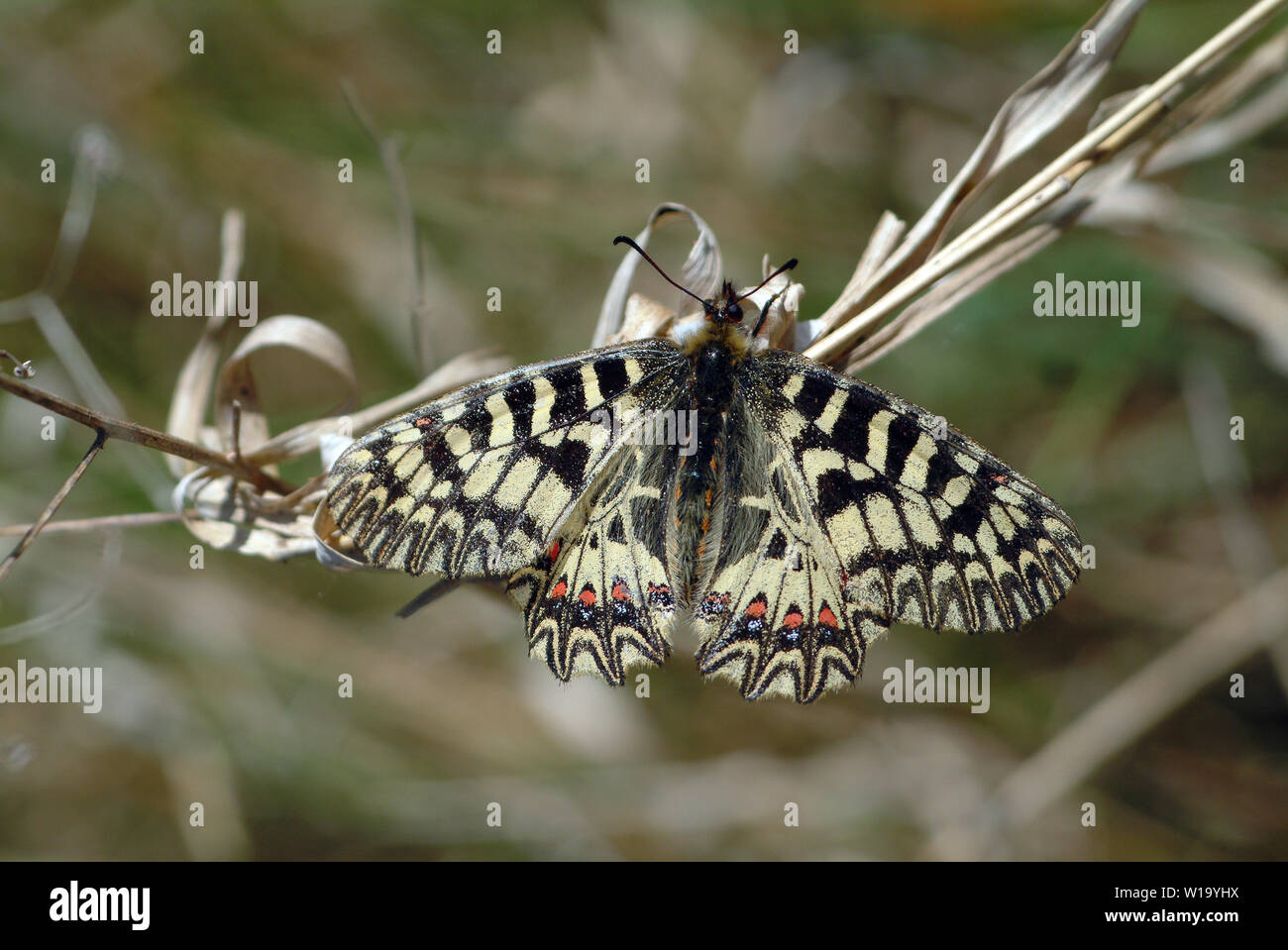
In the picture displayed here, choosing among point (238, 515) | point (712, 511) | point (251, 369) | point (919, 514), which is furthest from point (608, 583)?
point (251, 369)

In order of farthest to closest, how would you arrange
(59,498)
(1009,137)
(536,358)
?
(536,358) < (1009,137) < (59,498)

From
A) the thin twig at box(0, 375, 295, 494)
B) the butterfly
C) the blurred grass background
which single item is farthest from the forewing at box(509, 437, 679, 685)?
the blurred grass background

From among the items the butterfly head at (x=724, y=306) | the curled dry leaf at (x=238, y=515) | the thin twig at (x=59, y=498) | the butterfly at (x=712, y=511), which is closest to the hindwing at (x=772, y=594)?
the butterfly at (x=712, y=511)

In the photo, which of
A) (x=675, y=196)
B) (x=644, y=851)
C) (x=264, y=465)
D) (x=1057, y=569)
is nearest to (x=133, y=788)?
(x=644, y=851)

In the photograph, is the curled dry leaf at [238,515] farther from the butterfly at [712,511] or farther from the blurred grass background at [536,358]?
the blurred grass background at [536,358]

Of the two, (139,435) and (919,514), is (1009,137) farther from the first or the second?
(139,435)
